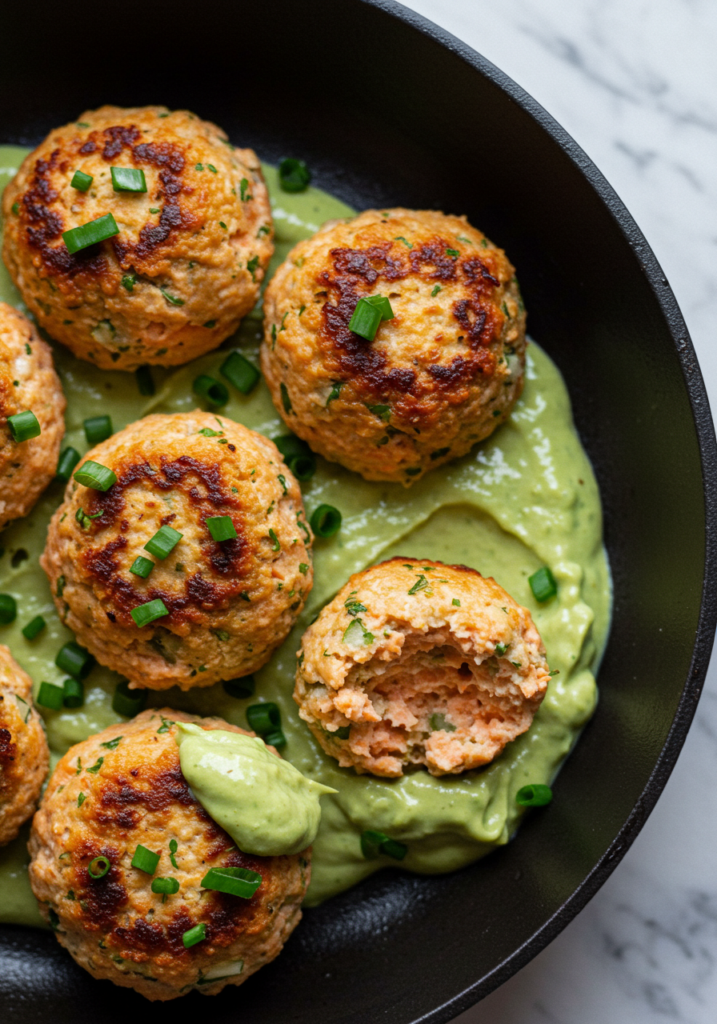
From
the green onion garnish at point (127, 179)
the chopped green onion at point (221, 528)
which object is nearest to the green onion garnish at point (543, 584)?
the chopped green onion at point (221, 528)

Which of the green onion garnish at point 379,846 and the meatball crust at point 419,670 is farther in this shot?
the green onion garnish at point 379,846

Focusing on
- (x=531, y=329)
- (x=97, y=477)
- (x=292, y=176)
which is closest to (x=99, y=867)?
(x=97, y=477)

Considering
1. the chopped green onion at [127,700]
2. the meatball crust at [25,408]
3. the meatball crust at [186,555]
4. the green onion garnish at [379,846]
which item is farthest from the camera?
the chopped green onion at [127,700]

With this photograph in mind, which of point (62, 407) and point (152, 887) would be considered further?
point (62, 407)

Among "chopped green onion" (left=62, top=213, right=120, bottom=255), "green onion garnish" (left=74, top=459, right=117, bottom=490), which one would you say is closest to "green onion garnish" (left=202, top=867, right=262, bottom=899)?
"green onion garnish" (left=74, top=459, right=117, bottom=490)

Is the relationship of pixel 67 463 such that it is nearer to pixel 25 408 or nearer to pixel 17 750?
pixel 25 408

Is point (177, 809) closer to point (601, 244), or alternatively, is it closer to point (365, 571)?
point (365, 571)

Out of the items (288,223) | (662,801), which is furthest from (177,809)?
(288,223)

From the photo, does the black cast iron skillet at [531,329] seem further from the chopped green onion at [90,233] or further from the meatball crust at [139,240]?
the chopped green onion at [90,233]
